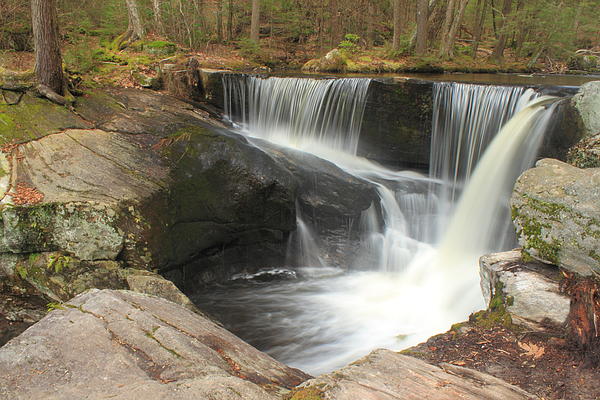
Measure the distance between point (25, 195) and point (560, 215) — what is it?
646 centimetres

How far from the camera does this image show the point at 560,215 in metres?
4.15

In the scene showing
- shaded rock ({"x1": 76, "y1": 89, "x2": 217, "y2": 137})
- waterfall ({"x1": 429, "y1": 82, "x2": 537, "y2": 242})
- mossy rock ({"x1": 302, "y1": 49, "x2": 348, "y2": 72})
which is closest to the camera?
shaded rock ({"x1": 76, "y1": 89, "x2": 217, "y2": 137})

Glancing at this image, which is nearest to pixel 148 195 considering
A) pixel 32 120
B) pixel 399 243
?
pixel 32 120

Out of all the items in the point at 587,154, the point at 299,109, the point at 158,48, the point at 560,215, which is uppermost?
the point at 158,48

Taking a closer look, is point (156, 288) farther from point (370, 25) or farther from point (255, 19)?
point (370, 25)

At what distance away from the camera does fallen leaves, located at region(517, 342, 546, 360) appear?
358 centimetres

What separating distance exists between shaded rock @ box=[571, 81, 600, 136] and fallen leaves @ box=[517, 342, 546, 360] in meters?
4.58

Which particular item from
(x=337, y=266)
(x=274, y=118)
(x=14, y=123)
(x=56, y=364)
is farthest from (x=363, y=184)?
(x=56, y=364)

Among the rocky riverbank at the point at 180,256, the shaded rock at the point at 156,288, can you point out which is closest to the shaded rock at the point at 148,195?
the rocky riverbank at the point at 180,256

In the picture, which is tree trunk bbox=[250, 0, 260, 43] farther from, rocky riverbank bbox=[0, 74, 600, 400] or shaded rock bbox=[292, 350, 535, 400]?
shaded rock bbox=[292, 350, 535, 400]

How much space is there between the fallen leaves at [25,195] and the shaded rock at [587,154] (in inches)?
294

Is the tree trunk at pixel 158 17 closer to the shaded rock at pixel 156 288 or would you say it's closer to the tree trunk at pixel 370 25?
the tree trunk at pixel 370 25

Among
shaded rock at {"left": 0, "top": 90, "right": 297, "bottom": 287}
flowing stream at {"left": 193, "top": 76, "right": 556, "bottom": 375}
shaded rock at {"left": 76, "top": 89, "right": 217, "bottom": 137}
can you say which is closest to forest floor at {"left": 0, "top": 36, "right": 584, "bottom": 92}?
shaded rock at {"left": 76, "top": 89, "right": 217, "bottom": 137}

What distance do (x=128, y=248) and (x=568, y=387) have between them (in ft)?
17.1
